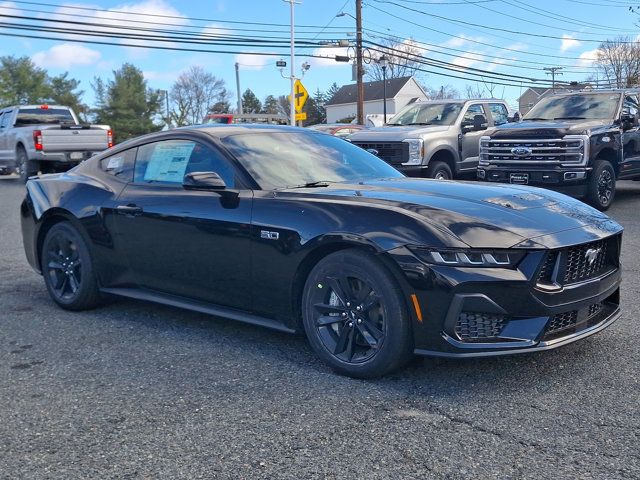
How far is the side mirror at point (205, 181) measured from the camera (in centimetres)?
445

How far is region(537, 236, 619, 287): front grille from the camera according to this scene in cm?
367

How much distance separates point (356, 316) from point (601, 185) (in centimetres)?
846

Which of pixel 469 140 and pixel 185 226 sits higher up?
pixel 469 140

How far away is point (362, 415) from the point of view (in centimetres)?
339

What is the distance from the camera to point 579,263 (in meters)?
3.87

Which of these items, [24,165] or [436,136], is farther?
[24,165]

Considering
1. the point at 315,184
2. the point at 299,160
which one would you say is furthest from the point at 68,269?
the point at 315,184

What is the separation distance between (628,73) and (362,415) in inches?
2227

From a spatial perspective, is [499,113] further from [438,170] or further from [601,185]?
[601,185]

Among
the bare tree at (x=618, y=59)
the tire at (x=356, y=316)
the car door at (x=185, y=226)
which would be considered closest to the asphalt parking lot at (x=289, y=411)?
the tire at (x=356, y=316)

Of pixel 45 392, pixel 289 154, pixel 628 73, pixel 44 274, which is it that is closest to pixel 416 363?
pixel 289 154

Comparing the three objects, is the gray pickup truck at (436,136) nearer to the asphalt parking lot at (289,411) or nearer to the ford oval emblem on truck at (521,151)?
the ford oval emblem on truck at (521,151)

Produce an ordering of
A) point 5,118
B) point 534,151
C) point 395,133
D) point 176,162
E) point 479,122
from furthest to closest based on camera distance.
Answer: point 5,118 < point 479,122 < point 395,133 < point 534,151 < point 176,162

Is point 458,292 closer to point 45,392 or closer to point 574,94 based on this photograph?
point 45,392
